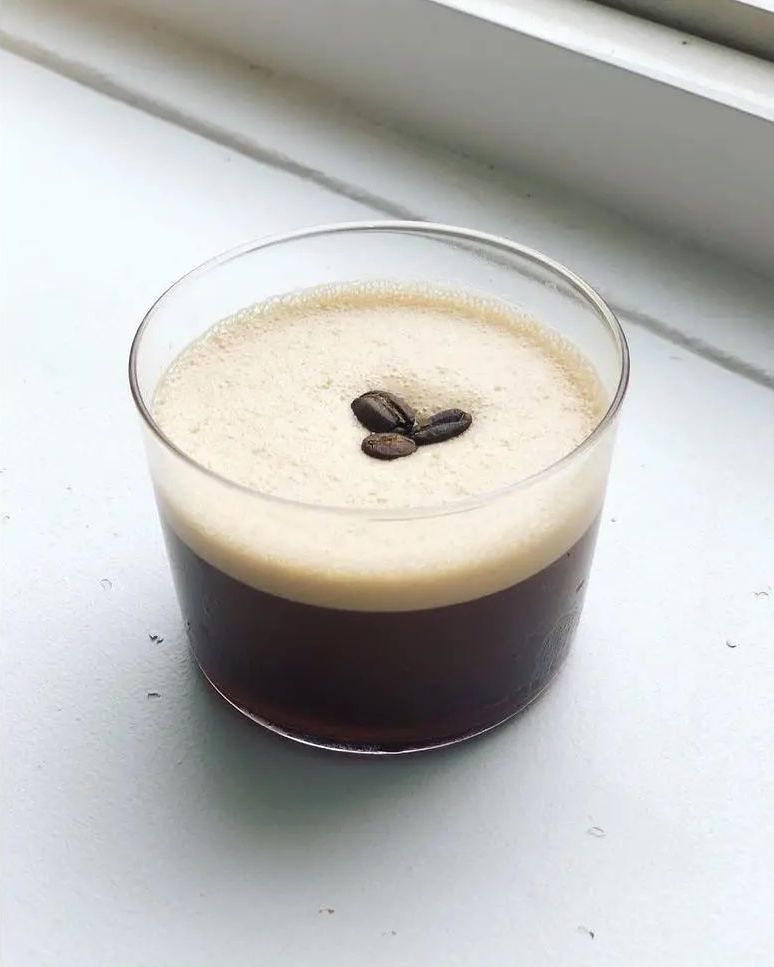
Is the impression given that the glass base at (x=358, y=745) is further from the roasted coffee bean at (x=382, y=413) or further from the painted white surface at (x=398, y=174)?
the painted white surface at (x=398, y=174)

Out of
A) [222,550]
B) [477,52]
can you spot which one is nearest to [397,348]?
[222,550]

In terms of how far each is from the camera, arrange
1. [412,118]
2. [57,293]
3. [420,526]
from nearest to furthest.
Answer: [420,526]
[57,293]
[412,118]

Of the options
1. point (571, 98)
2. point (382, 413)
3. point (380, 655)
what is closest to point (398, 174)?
point (571, 98)

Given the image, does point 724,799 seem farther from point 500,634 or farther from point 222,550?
point 222,550

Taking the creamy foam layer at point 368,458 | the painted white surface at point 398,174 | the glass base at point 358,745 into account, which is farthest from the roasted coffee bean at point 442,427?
the painted white surface at point 398,174

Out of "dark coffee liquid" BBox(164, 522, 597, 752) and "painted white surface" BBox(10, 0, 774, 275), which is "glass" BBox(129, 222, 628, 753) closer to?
"dark coffee liquid" BBox(164, 522, 597, 752)

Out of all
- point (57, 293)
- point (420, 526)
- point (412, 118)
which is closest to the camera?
point (420, 526)

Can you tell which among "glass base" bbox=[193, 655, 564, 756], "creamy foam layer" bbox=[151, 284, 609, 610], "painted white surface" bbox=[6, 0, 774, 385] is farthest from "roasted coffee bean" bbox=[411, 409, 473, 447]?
"painted white surface" bbox=[6, 0, 774, 385]
